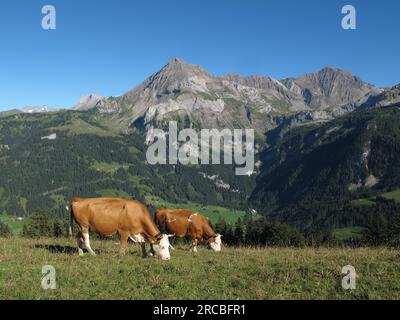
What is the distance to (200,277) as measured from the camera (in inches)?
683

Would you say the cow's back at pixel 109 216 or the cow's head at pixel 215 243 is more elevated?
the cow's back at pixel 109 216

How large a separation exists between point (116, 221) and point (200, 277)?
6885 mm

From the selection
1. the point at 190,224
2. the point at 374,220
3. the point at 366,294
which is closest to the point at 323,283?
the point at 366,294

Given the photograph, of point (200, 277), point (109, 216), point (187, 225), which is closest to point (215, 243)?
point (187, 225)

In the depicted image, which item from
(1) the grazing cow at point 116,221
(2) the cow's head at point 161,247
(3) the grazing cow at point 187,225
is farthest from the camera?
(3) the grazing cow at point 187,225

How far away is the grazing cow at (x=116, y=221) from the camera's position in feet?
73.3

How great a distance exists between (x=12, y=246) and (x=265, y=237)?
60957mm

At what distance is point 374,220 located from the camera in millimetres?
81125

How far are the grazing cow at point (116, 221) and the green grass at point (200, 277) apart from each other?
1.26 metres

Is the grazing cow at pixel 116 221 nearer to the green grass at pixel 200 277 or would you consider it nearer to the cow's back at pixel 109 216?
the cow's back at pixel 109 216

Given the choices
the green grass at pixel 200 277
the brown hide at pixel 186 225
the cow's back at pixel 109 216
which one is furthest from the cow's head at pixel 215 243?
the cow's back at pixel 109 216

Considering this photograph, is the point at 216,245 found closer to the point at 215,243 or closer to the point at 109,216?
the point at 215,243

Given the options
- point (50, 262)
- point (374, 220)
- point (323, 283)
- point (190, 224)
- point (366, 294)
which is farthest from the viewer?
point (374, 220)
